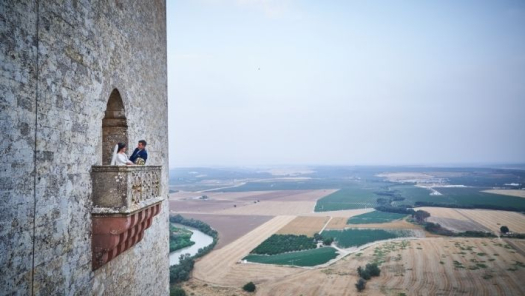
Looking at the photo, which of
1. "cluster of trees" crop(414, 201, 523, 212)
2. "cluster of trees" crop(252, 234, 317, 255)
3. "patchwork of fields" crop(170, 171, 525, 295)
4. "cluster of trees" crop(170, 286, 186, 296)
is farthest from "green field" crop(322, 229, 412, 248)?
"cluster of trees" crop(414, 201, 523, 212)

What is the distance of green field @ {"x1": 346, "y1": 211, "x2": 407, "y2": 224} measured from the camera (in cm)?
5250

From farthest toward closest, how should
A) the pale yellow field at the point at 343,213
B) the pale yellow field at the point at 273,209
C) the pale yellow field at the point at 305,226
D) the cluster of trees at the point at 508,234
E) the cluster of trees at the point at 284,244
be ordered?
the pale yellow field at the point at 273,209, the pale yellow field at the point at 343,213, the pale yellow field at the point at 305,226, the cluster of trees at the point at 508,234, the cluster of trees at the point at 284,244

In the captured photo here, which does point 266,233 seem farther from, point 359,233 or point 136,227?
point 136,227

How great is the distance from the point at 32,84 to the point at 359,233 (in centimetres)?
4479

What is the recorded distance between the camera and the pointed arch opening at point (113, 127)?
5.52m

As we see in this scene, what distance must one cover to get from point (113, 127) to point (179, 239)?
127ft

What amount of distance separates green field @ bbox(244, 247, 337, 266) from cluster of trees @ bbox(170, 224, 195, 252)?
8984 millimetres

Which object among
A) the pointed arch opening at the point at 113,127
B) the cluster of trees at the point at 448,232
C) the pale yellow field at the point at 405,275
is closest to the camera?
the pointed arch opening at the point at 113,127

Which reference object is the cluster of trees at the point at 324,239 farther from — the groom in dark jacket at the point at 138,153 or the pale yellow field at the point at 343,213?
the groom in dark jacket at the point at 138,153

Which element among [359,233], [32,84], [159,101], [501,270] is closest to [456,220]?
[359,233]

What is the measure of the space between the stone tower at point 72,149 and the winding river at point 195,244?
2980 centimetres

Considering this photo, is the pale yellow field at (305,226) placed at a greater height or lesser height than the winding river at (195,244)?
greater

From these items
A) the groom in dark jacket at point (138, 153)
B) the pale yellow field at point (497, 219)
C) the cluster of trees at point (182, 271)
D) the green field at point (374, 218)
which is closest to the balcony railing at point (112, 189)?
the groom in dark jacket at point (138, 153)

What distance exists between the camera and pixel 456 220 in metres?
50.9
